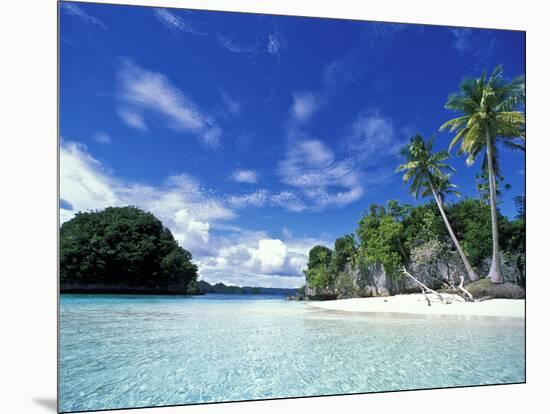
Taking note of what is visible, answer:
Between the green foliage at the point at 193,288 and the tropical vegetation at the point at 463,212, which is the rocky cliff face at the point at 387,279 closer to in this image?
the tropical vegetation at the point at 463,212

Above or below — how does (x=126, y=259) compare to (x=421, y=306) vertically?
above

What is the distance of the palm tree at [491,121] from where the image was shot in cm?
531

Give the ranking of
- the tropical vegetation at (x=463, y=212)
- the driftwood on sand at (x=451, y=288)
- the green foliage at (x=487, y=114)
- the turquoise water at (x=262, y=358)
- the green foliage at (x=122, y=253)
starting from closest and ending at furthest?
the turquoise water at (x=262, y=358), the green foliage at (x=487, y=114), the tropical vegetation at (x=463, y=212), the green foliage at (x=122, y=253), the driftwood on sand at (x=451, y=288)

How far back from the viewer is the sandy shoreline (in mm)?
5184

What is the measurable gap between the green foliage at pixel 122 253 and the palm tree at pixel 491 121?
454 centimetres

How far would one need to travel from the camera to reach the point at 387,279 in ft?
26.4

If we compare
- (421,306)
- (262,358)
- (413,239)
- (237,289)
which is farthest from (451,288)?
(237,289)

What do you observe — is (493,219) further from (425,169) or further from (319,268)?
(319,268)

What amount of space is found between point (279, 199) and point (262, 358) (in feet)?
9.63

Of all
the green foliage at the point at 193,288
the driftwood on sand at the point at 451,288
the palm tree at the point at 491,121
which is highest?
the palm tree at the point at 491,121

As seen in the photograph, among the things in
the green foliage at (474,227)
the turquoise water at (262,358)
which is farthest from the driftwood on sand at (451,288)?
the turquoise water at (262,358)

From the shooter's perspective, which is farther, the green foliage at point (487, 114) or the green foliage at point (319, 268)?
the green foliage at point (319, 268)

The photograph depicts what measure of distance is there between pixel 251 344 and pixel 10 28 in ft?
12.6

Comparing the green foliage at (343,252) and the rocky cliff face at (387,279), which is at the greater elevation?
the green foliage at (343,252)
